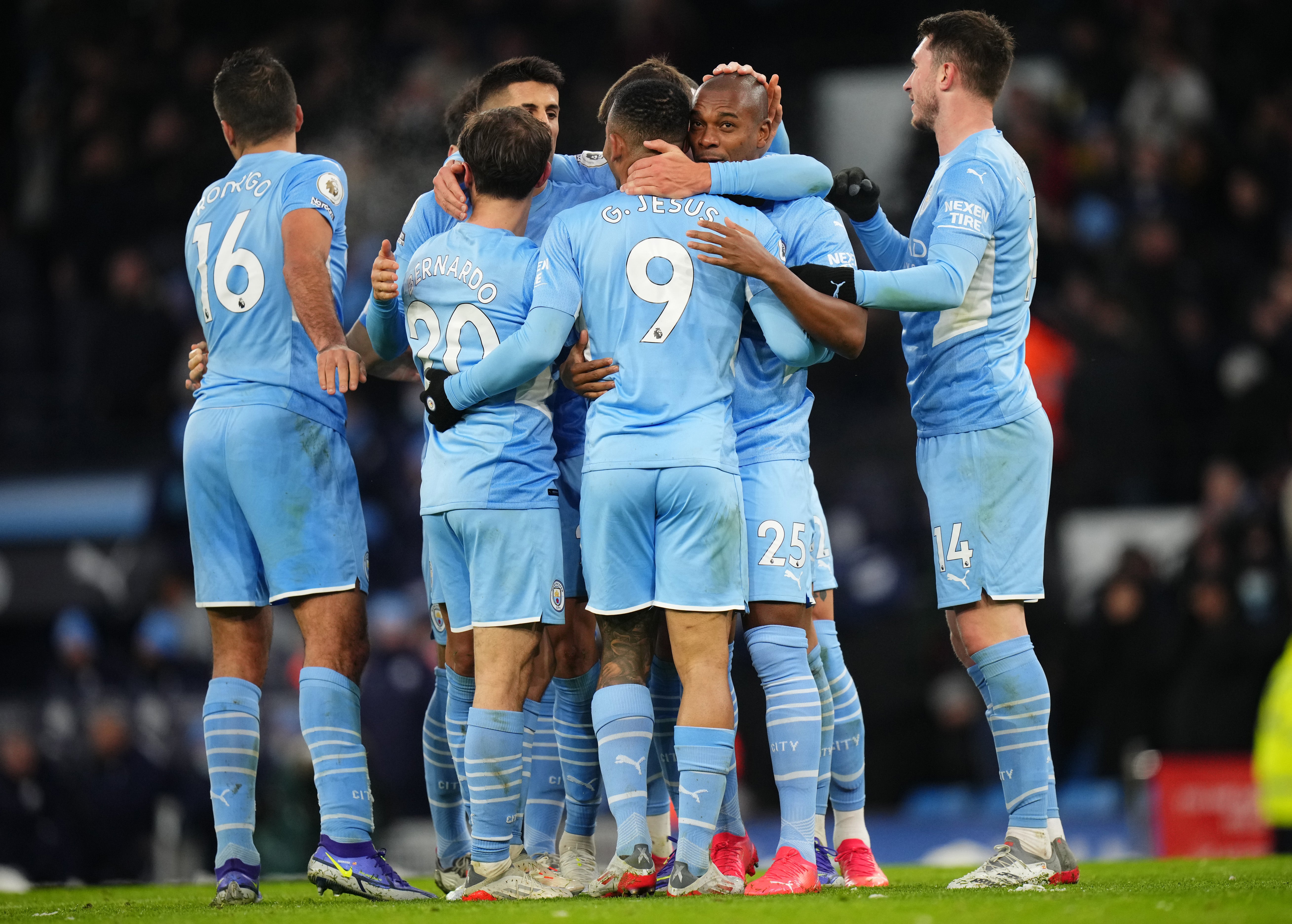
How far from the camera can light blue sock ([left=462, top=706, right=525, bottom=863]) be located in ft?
17.1

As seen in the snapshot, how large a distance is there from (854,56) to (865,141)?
1174 millimetres

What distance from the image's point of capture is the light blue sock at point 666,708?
5.89 m

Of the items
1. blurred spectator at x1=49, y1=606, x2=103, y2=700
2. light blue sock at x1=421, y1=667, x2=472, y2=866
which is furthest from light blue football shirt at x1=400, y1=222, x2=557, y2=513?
blurred spectator at x1=49, y1=606, x2=103, y2=700

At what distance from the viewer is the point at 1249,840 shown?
383 inches

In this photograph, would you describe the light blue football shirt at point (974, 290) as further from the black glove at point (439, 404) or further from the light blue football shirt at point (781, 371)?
the black glove at point (439, 404)

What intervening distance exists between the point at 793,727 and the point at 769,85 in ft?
8.09

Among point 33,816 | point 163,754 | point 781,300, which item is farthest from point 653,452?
point 33,816

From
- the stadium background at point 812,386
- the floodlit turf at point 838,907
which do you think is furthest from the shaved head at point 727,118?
the stadium background at point 812,386

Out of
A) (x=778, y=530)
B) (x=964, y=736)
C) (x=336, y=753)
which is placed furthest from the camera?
(x=964, y=736)

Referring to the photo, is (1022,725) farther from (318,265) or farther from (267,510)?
(318,265)

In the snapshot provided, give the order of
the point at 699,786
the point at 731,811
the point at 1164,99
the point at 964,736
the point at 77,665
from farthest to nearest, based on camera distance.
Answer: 1. the point at 1164,99
2. the point at 77,665
3. the point at 964,736
4. the point at 731,811
5. the point at 699,786

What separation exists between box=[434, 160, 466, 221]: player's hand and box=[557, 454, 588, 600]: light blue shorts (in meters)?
1.06

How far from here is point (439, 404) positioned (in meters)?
5.47

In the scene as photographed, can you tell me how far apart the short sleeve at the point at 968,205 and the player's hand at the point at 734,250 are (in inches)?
28.1
